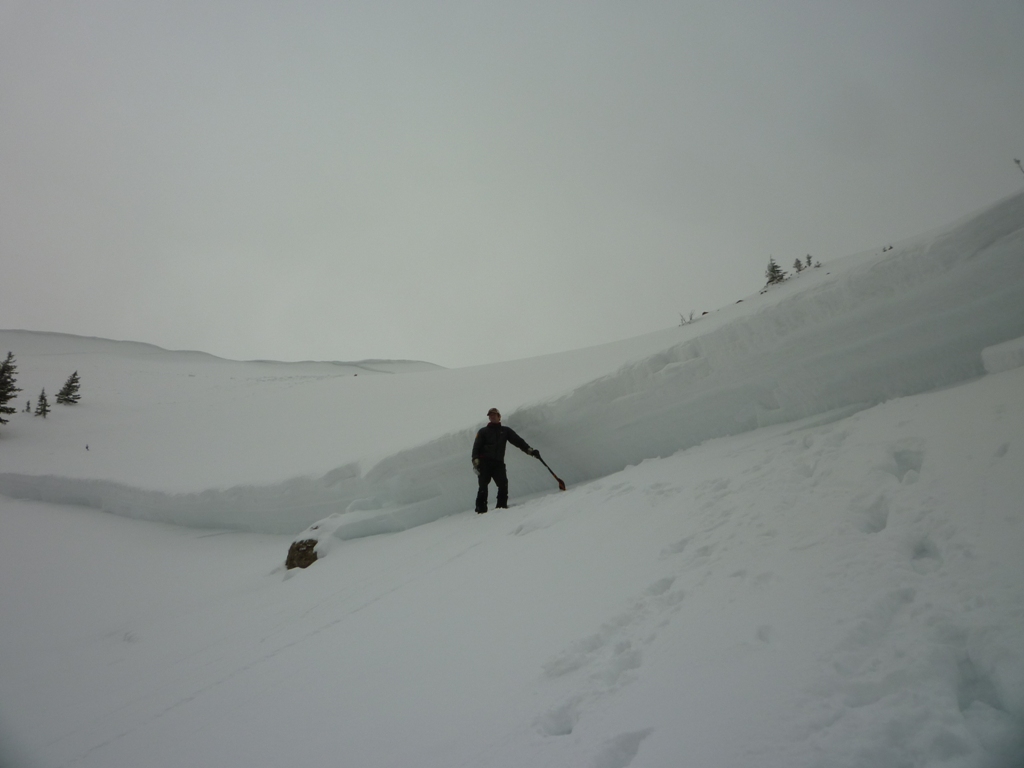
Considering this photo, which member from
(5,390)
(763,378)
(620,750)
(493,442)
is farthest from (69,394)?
(620,750)

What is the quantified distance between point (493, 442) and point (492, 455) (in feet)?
0.59

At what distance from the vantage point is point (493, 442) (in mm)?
6297

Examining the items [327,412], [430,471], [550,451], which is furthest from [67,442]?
[550,451]

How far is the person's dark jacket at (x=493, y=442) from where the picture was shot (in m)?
6.24

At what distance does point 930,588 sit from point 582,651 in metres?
1.64

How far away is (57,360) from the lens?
2945 centimetres

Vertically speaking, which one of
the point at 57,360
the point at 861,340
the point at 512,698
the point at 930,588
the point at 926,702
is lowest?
the point at 512,698

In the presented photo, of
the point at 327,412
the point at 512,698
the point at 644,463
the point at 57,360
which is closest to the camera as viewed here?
the point at 512,698

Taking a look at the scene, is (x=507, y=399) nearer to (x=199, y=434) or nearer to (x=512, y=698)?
(x=512, y=698)

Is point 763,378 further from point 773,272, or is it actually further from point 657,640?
point 773,272

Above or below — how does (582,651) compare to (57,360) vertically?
below

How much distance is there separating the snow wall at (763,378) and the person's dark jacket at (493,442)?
539 millimetres

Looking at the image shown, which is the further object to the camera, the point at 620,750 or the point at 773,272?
the point at 773,272

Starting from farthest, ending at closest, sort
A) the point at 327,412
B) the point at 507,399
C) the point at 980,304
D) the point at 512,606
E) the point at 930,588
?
the point at 327,412
the point at 507,399
the point at 980,304
the point at 512,606
the point at 930,588
